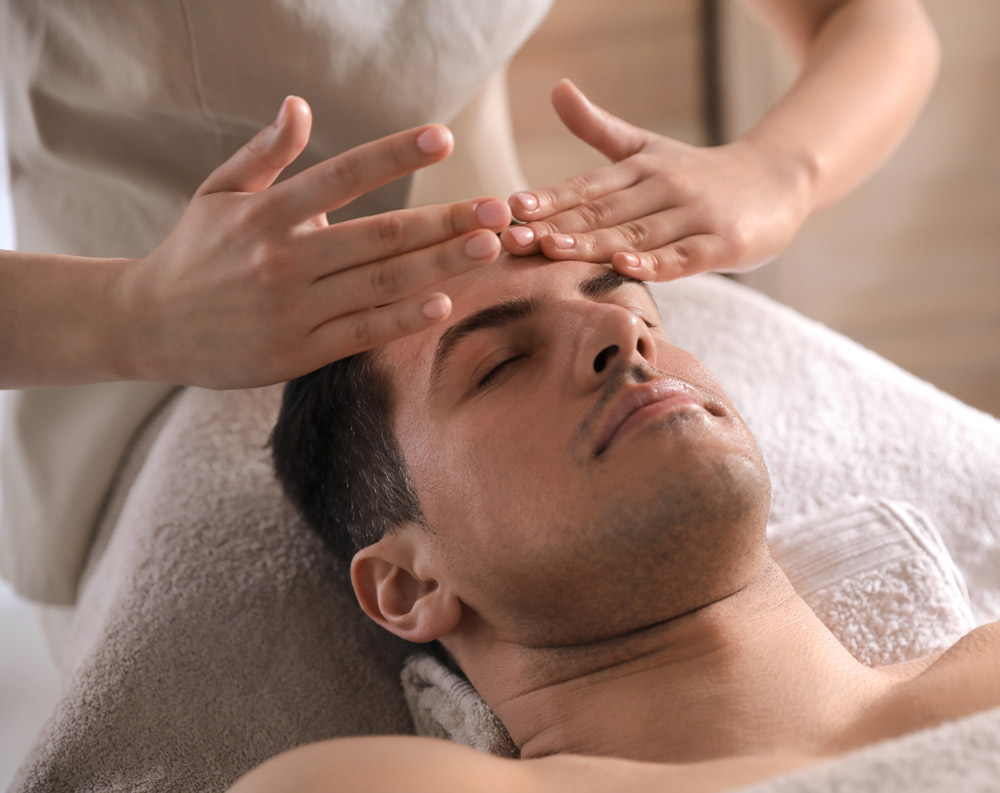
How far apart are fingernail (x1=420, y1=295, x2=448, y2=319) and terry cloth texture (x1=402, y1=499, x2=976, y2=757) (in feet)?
1.44

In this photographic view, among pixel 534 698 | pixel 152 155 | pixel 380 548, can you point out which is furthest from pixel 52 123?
pixel 534 698

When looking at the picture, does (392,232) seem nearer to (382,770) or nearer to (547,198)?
(547,198)

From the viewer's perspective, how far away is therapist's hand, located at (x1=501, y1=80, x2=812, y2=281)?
1.01 m

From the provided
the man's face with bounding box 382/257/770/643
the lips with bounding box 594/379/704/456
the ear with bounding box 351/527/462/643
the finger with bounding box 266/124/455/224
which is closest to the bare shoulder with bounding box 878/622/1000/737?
the man's face with bounding box 382/257/770/643

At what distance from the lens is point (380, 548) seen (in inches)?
39.1

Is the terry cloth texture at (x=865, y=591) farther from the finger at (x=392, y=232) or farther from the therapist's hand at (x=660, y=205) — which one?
the finger at (x=392, y=232)

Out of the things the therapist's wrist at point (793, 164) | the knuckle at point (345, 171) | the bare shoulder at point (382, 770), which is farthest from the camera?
the therapist's wrist at point (793, 164)

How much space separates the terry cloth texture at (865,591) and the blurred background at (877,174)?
145 centimetres

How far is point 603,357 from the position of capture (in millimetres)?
904

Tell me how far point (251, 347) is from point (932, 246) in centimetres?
225

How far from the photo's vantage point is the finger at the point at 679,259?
3.30ft

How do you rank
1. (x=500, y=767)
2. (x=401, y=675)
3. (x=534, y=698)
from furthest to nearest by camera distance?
(x=401, y=675) → (x=534, y=698) → (x=500, y=767)

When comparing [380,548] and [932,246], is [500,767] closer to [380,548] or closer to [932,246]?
[380,548]

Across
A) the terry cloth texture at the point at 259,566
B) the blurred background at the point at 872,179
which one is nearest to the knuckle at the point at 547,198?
the terry cloth texture at the point at 259,566
